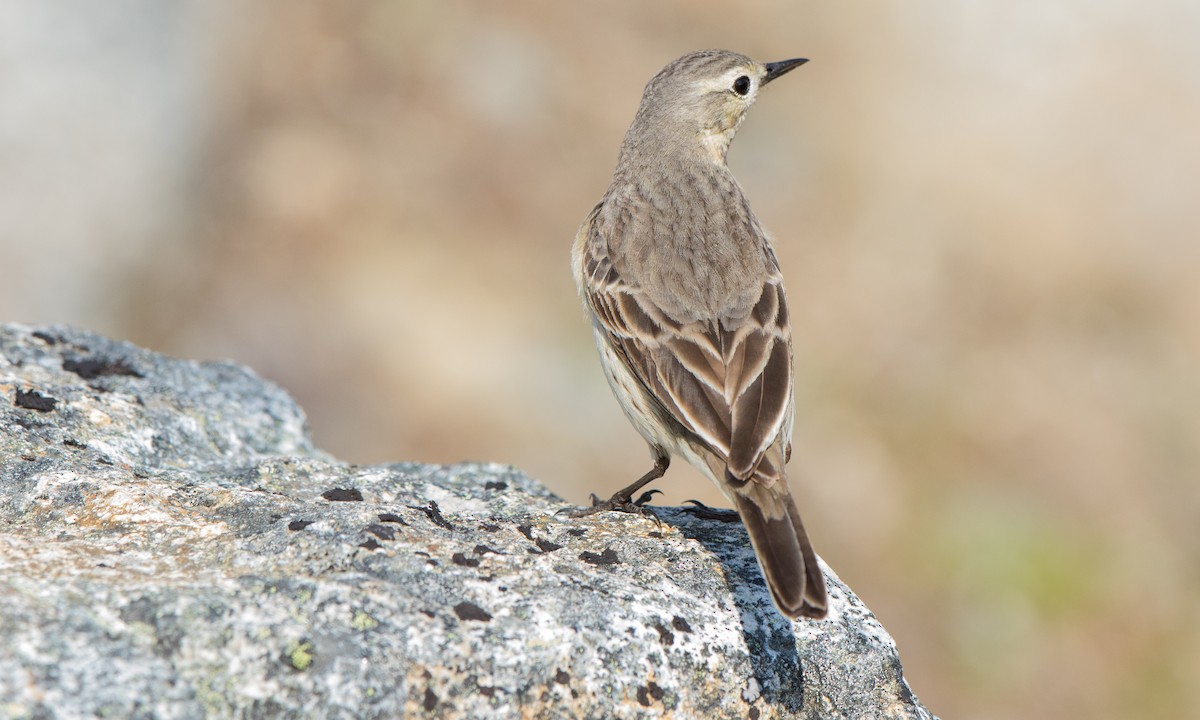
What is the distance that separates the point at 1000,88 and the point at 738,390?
38.0ft

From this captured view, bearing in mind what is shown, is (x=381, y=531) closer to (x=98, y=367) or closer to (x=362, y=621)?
(x=362, y=621)

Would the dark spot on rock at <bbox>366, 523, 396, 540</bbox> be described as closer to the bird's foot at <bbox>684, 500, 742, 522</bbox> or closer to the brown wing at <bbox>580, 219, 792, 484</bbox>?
the brown wing at <bbox>580, 219, 792, 484</bbox>

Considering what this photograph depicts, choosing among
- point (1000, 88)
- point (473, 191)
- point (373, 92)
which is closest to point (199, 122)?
point (373, 92)

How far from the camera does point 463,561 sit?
414 centimetres

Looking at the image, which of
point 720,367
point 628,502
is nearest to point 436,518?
point 628,502

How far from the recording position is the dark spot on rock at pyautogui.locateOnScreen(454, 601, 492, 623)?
12.6 feet

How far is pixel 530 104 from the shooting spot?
14.6 meters

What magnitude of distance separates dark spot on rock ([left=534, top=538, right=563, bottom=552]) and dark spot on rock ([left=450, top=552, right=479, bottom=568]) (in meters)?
0.40

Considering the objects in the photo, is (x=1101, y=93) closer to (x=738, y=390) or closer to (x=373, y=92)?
(x=373, y=92)

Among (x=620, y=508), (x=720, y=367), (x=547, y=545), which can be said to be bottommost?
(x=547, y=545)

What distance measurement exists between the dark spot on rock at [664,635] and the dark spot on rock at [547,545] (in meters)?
0.59

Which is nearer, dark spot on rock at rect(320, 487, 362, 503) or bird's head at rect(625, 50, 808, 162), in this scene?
dark spot on rock at rect(320, 487, 362, 503)

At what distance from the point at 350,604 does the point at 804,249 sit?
11.2 m

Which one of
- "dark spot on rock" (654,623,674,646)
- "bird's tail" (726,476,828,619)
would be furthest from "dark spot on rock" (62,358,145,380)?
"dark spot on rock" (654,623,674,646)
